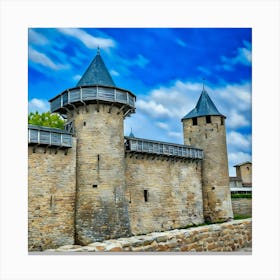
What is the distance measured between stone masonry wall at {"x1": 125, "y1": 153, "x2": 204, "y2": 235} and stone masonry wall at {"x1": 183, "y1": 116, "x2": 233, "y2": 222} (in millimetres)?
426

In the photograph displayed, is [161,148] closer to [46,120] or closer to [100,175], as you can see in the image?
[100,175]

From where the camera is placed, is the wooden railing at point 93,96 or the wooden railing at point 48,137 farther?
the wooden railing at point 93,96

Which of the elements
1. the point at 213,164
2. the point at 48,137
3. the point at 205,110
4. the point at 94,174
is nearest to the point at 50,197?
the point at 94,174

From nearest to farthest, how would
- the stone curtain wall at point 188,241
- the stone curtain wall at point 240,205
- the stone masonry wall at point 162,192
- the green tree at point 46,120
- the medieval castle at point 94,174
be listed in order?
the stone curtain wall at point 188,241 → the medieval castle at point 94,174 → the stone masonry wall at point 162,192 → the stone curtain wall at point 240,205 → the green tree at point 46,120

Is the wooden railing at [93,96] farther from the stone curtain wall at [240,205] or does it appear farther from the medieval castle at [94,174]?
the stone curtain wall at [240,205]

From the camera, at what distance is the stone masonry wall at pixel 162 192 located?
1351 cm

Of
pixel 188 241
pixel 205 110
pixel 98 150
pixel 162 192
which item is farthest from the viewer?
pixel 205 110

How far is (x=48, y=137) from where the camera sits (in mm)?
11008

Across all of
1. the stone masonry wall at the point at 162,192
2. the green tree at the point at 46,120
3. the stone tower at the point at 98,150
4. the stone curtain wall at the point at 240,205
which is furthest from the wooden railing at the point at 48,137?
the stone curtain wall at the point at 240,205

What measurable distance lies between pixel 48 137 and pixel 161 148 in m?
5.30

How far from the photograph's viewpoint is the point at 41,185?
35.5ft
